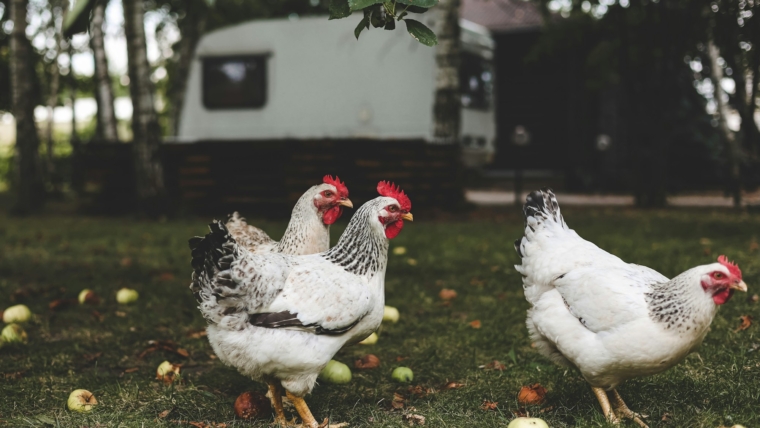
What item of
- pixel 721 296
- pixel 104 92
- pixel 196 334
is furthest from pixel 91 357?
pixel 104 92

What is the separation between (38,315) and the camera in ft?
16.5

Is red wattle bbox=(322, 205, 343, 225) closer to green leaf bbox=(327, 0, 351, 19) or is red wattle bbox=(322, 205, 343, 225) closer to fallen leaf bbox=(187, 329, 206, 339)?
fallen leaf bbox=(187, 329, 206, 339)

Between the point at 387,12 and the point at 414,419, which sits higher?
the point at 387,12

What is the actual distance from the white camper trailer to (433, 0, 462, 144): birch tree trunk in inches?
48.6

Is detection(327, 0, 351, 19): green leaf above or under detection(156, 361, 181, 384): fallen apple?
above

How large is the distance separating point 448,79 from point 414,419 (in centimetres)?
867

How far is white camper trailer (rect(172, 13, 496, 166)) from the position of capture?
42.3ft

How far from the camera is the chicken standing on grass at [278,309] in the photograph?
3.00 m

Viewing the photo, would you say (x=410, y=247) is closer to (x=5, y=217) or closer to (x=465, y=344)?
(x=465, y=344)

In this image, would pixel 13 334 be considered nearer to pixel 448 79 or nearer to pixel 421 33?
pixel 421 33

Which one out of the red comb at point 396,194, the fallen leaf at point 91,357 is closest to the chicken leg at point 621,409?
the red comb at point 396,194

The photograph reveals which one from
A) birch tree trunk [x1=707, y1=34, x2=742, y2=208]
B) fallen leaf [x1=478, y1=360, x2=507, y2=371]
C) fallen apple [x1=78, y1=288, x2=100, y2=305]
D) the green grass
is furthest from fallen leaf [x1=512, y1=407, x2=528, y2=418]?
birch tree trunk [x1=707, y1=34, x2=742, y2=208]

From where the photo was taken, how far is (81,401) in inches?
130

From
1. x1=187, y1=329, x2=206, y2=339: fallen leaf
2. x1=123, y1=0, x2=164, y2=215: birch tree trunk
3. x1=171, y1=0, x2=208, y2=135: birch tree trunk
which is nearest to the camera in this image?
x1=187, y1=329, x2=206, y2=339: fallen leaf
